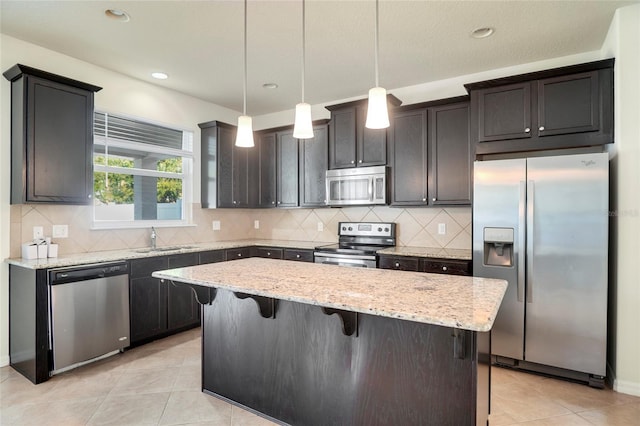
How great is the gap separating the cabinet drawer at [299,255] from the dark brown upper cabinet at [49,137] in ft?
7.05

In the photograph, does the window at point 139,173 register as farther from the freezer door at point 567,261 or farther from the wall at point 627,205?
the wall at point 627,205

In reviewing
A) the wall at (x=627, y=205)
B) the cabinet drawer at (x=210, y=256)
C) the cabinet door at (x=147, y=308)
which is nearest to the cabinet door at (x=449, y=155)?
the wall at (x=627, y=205)

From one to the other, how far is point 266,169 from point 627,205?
3.90m

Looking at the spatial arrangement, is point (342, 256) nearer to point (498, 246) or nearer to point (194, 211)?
point (498, 246)

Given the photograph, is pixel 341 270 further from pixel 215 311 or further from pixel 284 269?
pixel 215 311

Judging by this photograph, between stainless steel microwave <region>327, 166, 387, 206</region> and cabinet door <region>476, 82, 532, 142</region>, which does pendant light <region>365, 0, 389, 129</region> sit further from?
stainless steel microwave <region>327, 166, 387, 206</region>

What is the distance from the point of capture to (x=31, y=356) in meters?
2.66

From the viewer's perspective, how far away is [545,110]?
2896 millimetres

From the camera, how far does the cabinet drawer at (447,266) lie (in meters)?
3.17

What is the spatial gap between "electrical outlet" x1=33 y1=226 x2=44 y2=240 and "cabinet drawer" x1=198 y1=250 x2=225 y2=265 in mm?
1430

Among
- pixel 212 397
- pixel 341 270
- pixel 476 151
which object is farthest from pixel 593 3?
pixel 212 397

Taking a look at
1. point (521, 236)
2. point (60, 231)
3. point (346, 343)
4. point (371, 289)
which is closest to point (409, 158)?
point (521, 236)

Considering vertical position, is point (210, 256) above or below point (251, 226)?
below

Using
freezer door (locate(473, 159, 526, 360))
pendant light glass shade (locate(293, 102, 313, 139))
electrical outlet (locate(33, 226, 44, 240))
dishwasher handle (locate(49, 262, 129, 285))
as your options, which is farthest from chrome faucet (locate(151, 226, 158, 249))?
freezer door (locate(473, 159, 526, 360))
